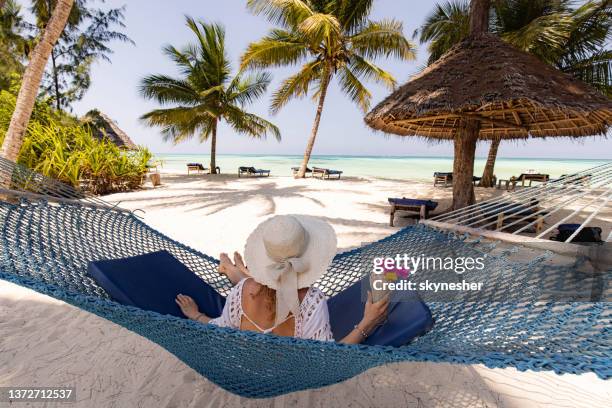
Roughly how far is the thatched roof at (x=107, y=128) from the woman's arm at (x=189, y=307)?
1170cm

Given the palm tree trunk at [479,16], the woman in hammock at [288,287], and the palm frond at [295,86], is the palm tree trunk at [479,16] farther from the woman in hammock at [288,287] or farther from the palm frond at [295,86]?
the palm frond at [295,86]

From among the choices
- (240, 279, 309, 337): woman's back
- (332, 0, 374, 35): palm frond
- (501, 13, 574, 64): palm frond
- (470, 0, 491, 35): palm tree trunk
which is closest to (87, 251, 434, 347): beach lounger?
(240, 279, 309, 337): woman's back

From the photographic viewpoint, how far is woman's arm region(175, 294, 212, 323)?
1.41 m

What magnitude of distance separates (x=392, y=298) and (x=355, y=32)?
10243 millimetres

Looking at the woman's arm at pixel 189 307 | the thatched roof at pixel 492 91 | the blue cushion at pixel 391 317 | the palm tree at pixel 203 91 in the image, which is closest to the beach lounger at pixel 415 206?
the thatched roof at pixel 492 91

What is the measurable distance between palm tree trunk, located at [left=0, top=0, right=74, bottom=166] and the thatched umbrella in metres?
4.49

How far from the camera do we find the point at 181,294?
4.92 ft

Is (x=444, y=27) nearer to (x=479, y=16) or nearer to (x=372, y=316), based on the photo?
(x=479, y=16)

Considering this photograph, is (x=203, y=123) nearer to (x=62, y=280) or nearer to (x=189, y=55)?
(x=189, y=55)

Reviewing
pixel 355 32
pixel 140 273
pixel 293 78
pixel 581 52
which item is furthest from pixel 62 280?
pixel 581 52

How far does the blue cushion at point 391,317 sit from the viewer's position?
3.51 ft

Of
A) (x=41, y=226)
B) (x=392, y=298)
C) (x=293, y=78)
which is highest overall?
(x=293, y=78)

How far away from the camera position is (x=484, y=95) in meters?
3.72

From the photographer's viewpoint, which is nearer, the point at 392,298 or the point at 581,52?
the point at 392,298
